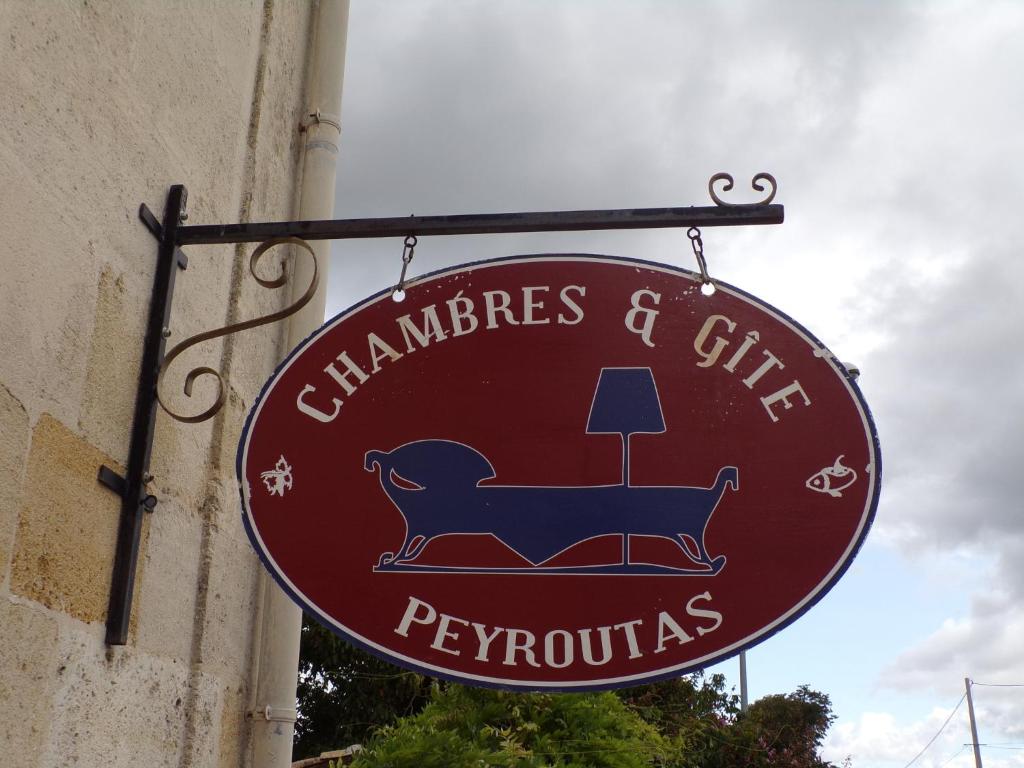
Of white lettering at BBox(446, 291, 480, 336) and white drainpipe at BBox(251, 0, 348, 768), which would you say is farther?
white drainpipe at BBox(251, 0, 348, 768)

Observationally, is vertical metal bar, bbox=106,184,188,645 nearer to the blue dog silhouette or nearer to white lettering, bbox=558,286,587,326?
the blue dog silhouette

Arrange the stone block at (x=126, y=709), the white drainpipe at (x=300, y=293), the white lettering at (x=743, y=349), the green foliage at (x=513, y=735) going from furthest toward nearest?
the green foliage at (x=513, y=735) → the white drainpipe at (x=300, y=293) → the white lettering at (x=743, y=349) → the stone block at (x=126, y=709)

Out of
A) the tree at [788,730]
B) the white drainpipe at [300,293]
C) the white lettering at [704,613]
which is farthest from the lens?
the tree at [788,730]

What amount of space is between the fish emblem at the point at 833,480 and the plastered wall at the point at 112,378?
150cm

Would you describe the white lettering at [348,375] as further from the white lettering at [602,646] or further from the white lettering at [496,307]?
the white lettering at [602,646]

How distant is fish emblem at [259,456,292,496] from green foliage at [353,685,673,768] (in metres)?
2.38

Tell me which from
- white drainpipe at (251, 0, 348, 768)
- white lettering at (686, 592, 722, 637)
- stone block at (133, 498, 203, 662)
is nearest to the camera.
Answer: white lettering at (686, 592, 722, 637)

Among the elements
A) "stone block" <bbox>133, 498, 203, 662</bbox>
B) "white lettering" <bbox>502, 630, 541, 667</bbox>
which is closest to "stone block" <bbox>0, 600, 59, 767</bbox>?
"stone block" <bbox>133, 498, 203, 662</bbox>

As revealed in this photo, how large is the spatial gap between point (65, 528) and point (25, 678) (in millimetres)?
305

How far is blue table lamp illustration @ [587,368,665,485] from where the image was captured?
2.18 metres

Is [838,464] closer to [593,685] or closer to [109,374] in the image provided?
[593,685]

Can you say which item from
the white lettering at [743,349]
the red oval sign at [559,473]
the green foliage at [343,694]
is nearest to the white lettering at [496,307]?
the red oval sign at [559,473]

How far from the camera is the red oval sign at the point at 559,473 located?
2.04 meters

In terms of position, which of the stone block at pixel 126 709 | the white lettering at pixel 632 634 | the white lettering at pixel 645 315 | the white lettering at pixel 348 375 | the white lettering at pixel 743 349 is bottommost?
the stone block at pixel 126 709
